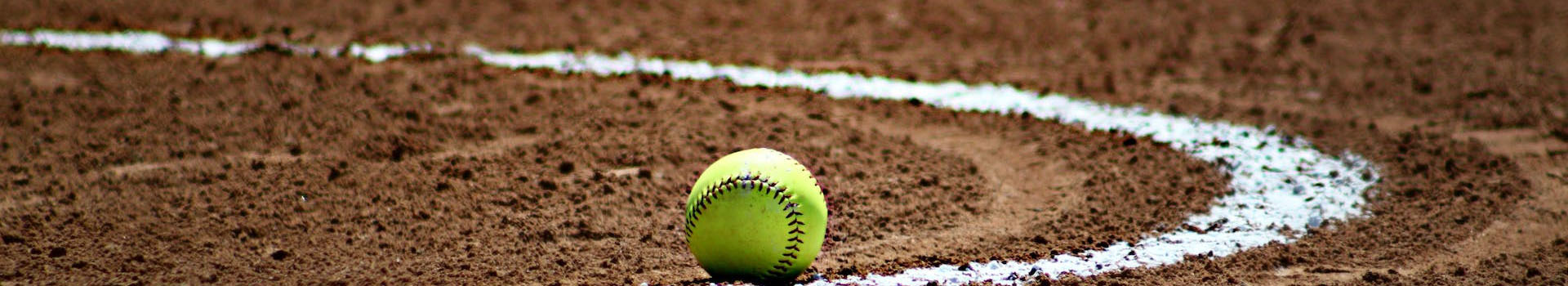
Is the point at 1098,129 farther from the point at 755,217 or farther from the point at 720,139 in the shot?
the point at 755,217

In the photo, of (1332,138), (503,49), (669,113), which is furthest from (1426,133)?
(503,49)

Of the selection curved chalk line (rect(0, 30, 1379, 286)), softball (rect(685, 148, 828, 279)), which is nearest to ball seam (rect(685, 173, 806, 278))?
softball (rect(685, 148, 828, 279))

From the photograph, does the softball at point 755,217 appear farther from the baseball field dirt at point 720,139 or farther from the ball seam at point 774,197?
the baseball field dirt at point 720,139

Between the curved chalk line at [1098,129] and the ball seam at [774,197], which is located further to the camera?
the curved chalk line at [1098,129]

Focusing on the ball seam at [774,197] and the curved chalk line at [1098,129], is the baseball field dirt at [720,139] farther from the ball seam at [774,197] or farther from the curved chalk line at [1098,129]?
the ball seam at [774,197]

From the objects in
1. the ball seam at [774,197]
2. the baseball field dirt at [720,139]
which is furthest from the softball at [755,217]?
the baseball field dirt at [720,139]

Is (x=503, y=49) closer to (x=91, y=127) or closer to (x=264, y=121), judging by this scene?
(x=264, y=121)
